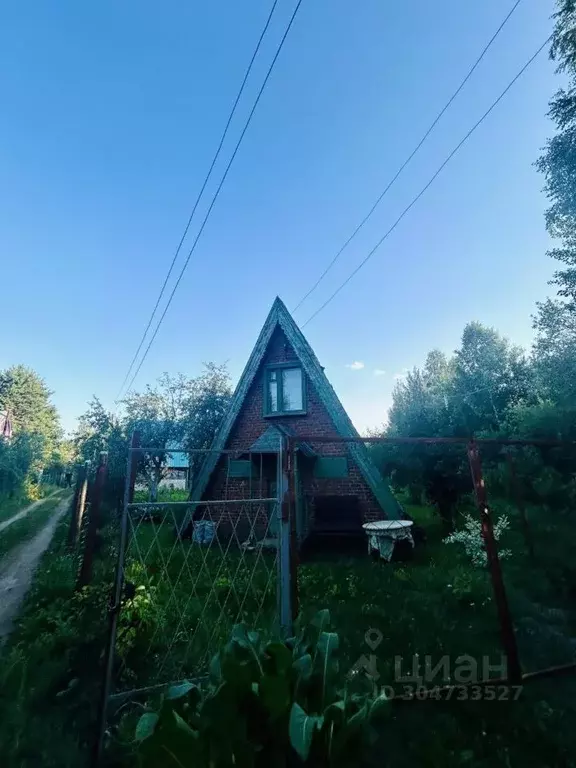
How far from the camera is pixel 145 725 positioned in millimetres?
2143

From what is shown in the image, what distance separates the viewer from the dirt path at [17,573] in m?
5.43

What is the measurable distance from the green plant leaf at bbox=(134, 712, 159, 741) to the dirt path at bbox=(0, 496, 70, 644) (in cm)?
361

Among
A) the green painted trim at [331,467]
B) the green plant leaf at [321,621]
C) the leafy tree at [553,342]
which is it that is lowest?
the green plant leaf at [321,621]

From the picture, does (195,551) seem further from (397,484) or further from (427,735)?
(427,735)

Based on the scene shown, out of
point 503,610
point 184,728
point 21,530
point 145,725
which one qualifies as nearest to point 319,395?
point 503,610

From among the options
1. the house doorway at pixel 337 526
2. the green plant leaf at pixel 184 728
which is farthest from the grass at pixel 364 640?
the house doorway at pixel 337 526

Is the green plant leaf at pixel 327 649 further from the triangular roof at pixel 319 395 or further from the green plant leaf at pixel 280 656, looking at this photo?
the triangular roof at pixel 319 395

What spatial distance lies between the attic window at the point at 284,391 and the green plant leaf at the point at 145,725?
8.29 meters

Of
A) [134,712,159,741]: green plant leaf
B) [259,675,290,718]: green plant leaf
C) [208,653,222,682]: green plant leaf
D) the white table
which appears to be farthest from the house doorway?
[134,712,159,741]: green plant leaf

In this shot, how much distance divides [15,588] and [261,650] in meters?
6.64

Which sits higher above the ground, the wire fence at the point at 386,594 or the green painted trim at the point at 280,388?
the green painted trim at the point at 280,388

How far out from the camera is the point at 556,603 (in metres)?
4.93

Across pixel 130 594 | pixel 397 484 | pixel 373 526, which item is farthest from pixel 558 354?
pixel 130 594

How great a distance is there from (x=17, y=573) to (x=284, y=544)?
7536mm
